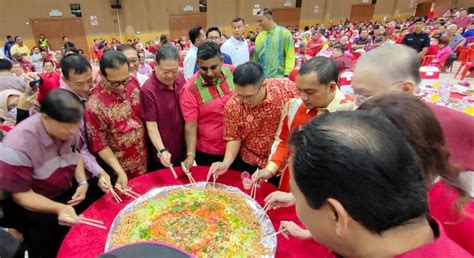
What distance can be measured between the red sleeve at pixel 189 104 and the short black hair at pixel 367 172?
1366 millimetres

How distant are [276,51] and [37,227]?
3062 mm

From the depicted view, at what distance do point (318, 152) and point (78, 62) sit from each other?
5.57 ft

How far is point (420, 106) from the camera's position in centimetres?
82

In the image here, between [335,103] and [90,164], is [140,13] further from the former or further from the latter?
[335,103]

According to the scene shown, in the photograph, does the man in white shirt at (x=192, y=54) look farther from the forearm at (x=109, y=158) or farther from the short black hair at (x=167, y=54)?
the forearm at (x=109, y=158)

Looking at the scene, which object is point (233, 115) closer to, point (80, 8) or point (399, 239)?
point (399, 239)

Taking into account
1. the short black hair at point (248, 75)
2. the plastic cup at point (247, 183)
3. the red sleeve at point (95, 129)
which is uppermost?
the short black hair at point (248, 75)

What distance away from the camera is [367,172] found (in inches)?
20.0

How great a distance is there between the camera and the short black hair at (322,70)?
53.8 inches

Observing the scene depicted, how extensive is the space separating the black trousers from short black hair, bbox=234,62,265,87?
114cm

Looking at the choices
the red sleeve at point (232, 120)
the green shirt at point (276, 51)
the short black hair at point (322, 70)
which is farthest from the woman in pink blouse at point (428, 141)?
the green shirt at point (276, 51)

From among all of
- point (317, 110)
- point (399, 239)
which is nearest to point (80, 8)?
point (317, 110)

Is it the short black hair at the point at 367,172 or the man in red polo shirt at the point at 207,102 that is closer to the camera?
the short black hair at the point at 367,172

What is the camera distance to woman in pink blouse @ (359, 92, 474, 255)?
79cm
